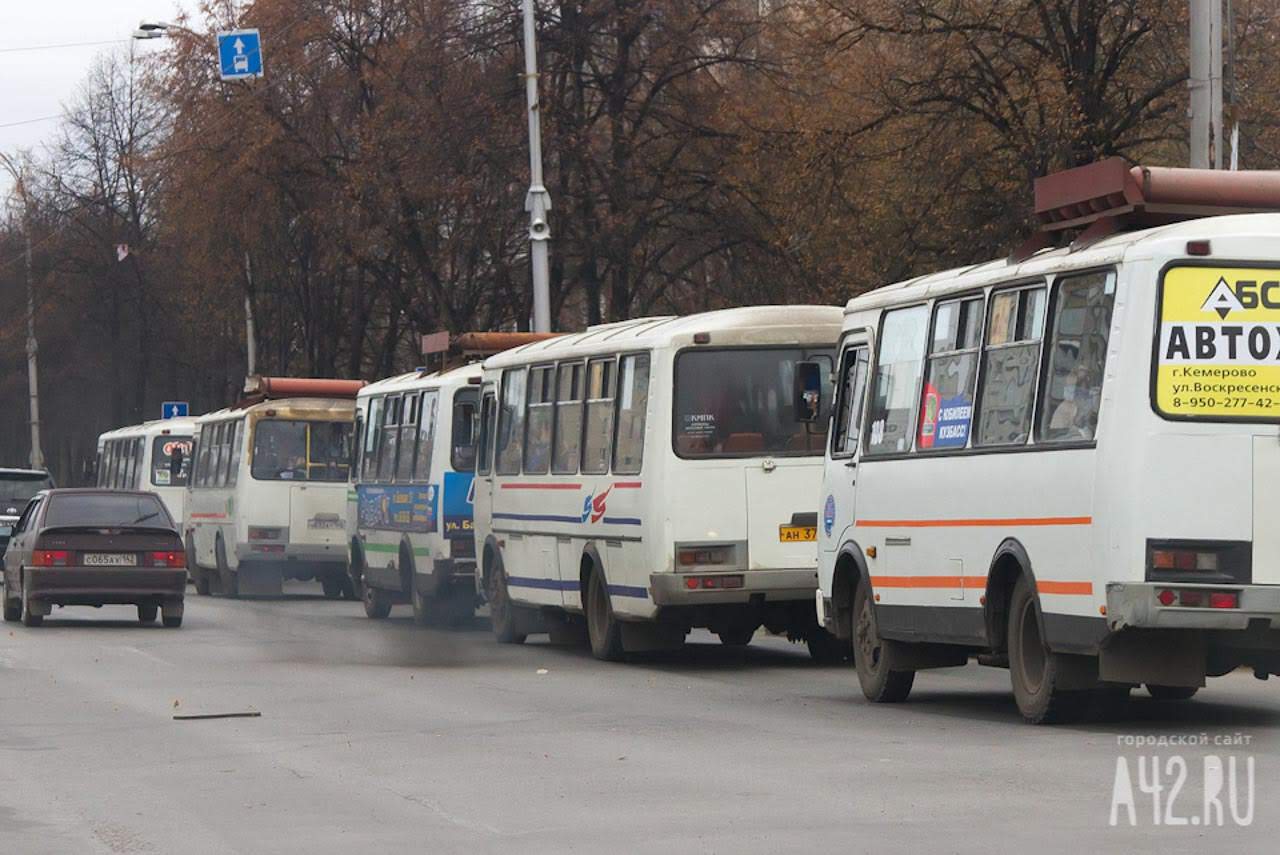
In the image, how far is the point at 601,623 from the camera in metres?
20.8

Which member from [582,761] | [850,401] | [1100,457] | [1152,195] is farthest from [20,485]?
[1100,457]

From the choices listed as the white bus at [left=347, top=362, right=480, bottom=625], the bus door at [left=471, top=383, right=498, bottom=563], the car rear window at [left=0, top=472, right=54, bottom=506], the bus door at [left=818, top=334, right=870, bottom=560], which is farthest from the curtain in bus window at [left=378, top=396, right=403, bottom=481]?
the car rear window at [left=0, top=472, right=54, bottom=506]

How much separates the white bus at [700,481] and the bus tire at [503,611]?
8.26ft

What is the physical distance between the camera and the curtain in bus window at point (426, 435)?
2813 centimetres

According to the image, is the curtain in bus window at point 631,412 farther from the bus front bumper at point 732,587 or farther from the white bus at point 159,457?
the white bus at point 159,457

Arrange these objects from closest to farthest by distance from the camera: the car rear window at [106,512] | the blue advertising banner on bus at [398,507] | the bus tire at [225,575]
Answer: the car rear window at [106,512], the blue advertising banner on bus at [398,507], the bus tire at [225,575]

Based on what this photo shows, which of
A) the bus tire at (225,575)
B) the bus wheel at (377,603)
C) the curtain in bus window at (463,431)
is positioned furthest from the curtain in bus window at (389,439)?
the bus tire at (225,575)

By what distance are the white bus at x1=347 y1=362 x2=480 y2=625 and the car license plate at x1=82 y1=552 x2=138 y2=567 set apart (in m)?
3.43

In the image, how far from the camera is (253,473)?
36.0m

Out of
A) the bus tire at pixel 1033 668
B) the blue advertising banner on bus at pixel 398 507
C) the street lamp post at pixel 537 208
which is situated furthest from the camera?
the street lamp post at pixel 537 208

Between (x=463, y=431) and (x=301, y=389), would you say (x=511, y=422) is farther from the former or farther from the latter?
(x=301, y=389)

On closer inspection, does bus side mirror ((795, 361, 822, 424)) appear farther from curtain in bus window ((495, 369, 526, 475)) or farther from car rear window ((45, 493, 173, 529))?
car rear window ((45, 493, 173, 529))

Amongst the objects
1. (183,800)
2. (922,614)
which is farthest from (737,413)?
(183,800)

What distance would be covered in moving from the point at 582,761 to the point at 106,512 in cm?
1583
